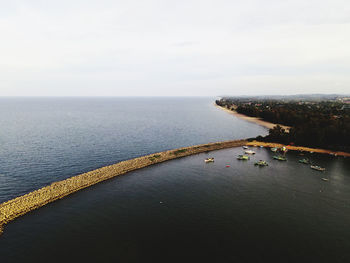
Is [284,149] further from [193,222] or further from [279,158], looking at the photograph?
[193,222]

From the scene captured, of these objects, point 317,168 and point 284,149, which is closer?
point 317,168

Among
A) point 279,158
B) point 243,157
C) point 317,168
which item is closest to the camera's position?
point 317,168

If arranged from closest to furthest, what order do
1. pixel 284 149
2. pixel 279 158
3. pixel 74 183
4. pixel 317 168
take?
pixel 74 183 → pixel 317 168 → pixel 279 158 → pixel 284 149

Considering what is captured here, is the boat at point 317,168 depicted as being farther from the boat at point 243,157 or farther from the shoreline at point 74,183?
the shoreline at point 74,183

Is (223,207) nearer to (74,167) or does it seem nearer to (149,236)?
(149,236)

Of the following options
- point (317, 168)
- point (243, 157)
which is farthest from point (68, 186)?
point (317, 168)

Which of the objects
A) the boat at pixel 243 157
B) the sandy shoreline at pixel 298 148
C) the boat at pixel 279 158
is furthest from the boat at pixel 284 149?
the boat at pixel 243 157

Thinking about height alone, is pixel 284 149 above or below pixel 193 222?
above

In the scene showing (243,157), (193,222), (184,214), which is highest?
(243,157)

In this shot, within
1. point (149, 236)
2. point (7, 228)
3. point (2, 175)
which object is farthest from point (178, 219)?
point (2, 175)

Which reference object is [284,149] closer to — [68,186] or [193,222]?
[193,222]

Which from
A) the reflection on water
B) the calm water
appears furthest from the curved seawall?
the calm water
